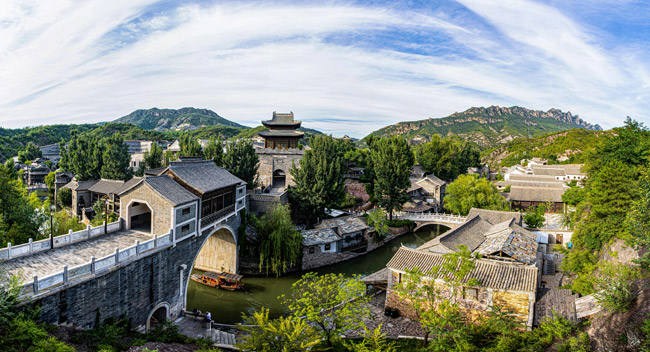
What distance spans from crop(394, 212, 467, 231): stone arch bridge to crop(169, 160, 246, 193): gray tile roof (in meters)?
19.2

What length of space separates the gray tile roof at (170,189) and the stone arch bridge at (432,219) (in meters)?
23.3

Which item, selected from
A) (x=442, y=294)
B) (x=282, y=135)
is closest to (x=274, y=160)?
(x=282, y=135)

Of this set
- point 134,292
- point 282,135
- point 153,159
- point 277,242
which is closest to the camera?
point 134,292

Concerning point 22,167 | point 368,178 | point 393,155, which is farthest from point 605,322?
point 22,167

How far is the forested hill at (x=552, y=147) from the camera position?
76688 mm

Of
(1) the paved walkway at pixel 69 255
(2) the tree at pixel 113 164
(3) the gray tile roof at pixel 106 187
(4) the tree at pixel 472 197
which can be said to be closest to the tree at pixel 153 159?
(2) the tree at pixel 113 164

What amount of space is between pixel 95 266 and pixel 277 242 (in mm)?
11797

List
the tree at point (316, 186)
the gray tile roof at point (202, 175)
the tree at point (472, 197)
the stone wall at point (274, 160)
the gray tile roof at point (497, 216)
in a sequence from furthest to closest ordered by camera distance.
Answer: the stone wall at point (274, 160) < the tree at point (472, 197) < the tree at point (316, 186) < the gray tile roof at point (497, 216) < the gray tile roof at point (202, 175)

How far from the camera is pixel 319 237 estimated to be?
24891 mm

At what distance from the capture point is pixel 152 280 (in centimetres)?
1414

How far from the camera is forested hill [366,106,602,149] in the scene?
128m

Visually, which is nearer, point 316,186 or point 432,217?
point 316,186

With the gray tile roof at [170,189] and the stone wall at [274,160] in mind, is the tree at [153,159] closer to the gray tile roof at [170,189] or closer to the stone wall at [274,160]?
the stone wall at [274,160]

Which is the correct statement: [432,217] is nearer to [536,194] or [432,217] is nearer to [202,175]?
[536,194]
